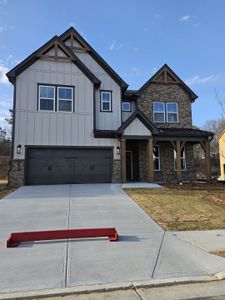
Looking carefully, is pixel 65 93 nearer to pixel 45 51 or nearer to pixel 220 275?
pixel 45 51

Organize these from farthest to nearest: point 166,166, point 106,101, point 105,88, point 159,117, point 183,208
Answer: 1. point 159,117
2. point 166,166
3. point 105,88
4. point 106,101
5. point 183,208

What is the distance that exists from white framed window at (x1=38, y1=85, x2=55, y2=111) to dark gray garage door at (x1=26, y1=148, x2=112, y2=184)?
274 centimetres

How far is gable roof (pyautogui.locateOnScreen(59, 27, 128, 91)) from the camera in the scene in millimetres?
19062

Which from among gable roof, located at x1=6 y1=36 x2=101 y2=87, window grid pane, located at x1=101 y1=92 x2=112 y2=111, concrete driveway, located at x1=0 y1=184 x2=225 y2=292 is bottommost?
concrete driveway, located at x1=0 y1=184 x2=225 y2=292

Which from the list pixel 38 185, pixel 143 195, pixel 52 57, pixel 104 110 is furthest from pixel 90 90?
pixel 143 195

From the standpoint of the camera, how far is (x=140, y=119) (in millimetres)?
17484

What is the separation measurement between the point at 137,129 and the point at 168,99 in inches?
216

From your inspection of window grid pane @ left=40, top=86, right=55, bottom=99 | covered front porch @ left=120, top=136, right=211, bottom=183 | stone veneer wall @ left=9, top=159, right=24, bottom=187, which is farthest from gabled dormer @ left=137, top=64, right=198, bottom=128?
stone veneer wall @ left=9, top=159, right=24, bottom=187

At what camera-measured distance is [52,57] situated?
17672 mm

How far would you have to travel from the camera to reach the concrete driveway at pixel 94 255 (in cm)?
440

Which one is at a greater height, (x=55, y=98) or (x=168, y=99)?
(x=168, y=99)

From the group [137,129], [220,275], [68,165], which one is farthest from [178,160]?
[220,275]

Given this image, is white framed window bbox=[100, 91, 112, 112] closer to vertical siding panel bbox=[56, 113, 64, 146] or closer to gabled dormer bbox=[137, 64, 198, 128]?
gabled dormer bbox=[137, 64, 198, 128]

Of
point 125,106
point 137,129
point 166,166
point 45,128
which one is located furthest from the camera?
point 125,106
